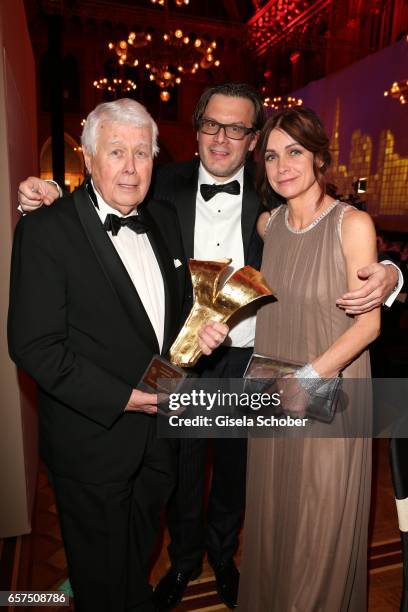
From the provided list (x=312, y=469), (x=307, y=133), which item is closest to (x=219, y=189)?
(x=307, y=133)

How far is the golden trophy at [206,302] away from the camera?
159 centimetres

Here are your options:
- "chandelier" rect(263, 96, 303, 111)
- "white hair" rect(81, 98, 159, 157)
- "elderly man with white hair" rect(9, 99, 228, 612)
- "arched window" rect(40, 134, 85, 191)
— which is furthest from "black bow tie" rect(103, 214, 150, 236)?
"arched window" rect(40, 134, 85, 191)

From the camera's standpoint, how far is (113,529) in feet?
5.96

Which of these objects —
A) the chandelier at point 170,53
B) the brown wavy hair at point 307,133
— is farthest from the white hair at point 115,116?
the chandelier at point 170,53

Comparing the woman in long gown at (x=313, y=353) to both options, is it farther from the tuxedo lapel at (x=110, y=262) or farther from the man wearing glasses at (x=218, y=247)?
the tuxedo lapel at (x=110, y=262)

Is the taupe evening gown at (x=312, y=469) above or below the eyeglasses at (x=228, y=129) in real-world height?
below

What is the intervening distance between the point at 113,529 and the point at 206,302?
980mm

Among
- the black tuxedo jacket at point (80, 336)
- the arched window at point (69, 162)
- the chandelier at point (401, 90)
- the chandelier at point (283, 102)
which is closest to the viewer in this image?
the black tuxedo jacket at point (80, 336)

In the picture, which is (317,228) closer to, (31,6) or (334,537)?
(334,537)

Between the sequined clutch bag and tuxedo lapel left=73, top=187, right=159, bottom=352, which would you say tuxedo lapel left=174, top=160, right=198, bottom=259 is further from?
the sequined clutch bag

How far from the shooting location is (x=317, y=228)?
1790 mm

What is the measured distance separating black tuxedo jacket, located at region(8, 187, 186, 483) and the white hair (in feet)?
0.64

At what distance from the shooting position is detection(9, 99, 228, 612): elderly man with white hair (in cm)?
159

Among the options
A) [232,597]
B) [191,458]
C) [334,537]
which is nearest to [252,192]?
[191,458]
